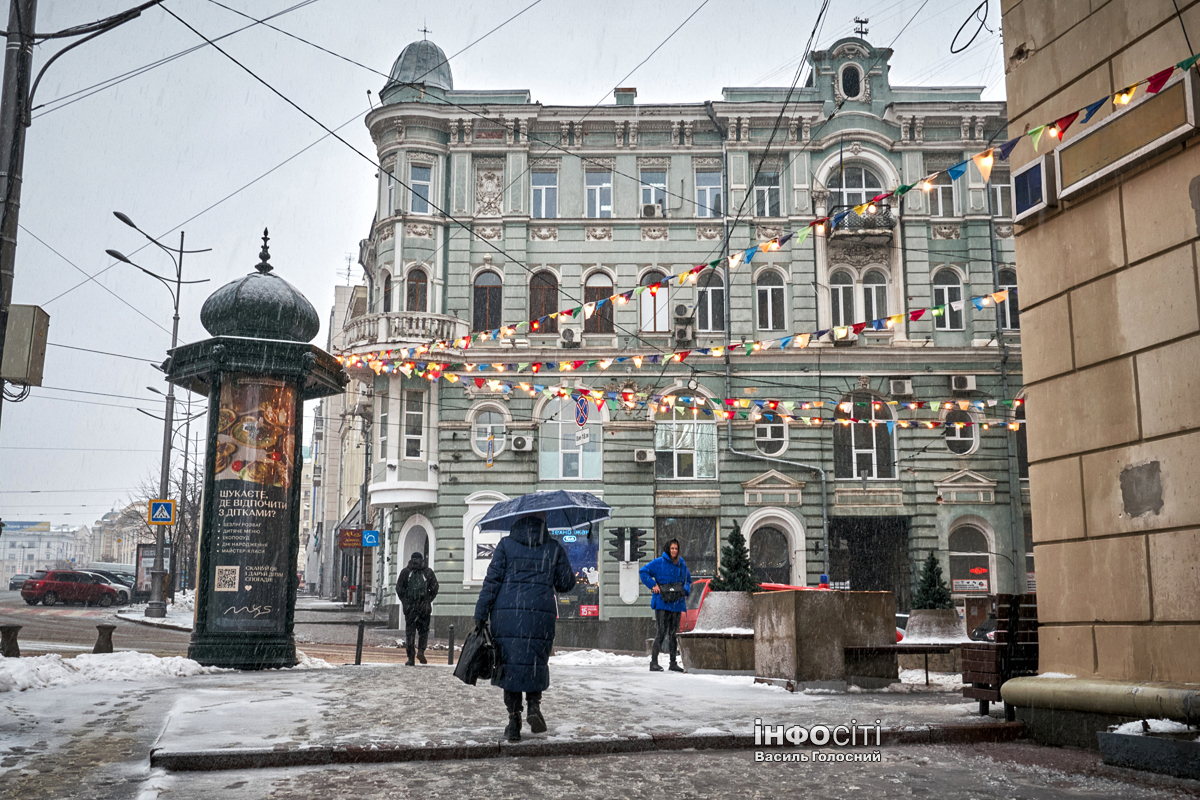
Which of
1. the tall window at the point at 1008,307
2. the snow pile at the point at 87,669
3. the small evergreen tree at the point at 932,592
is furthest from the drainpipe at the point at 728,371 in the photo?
the snow pile at the point at 87,669

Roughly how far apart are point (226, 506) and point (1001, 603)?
9472 millimetres

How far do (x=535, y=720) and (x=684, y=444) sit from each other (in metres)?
24.6

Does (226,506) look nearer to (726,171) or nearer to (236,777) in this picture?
(236,777)

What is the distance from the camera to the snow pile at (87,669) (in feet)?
35.2

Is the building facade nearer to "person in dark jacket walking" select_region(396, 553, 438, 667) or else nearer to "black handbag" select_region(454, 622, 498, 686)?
"person in dark jacket walking" select_region(396, 553, 438, 667)

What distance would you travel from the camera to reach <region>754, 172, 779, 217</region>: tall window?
33.1m

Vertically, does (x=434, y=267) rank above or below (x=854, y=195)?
below

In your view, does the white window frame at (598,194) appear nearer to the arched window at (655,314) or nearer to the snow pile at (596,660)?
the arched window at (655,314)

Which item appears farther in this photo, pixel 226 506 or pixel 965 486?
pixel 965 486

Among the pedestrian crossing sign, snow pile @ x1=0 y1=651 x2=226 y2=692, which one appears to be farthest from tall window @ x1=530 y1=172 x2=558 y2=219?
snow pile @ x1=0 y1=651 x2=226 y2=692

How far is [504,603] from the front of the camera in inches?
314

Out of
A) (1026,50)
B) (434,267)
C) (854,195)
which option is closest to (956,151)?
(854,195)

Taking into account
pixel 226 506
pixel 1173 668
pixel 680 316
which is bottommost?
pixel 1173 668

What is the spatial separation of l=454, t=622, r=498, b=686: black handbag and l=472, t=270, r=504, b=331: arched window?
25081 millimetres
